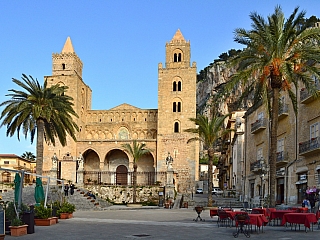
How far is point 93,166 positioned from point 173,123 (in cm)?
1254

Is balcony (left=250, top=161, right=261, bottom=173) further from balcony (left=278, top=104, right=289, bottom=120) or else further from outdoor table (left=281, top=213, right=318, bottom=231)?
outdoor table (left=281, top=213, right=318, bottom=231)

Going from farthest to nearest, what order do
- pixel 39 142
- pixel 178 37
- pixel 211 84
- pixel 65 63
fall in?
1. pixel 211 84
2. pixel 178 37
3. pixel 65 63
4. pixel 39 142

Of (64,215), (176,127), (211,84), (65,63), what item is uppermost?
(211,84)

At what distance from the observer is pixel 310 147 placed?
24641mm

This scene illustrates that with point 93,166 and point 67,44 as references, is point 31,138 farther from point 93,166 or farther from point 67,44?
point 67,44

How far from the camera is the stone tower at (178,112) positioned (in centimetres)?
5441

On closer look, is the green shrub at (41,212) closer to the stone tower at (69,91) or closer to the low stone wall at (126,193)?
the low stone wall at (126,193)

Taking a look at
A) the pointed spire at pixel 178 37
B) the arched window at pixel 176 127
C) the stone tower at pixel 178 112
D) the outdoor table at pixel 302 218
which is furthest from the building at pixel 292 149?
the pointed spire at pixel 178 37

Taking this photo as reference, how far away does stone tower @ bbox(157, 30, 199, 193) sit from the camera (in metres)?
54.4

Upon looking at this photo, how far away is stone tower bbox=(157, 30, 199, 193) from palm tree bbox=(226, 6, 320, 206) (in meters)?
34.4

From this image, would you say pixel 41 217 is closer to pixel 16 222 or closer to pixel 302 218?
pixel 16 222

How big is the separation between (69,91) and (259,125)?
3110cm

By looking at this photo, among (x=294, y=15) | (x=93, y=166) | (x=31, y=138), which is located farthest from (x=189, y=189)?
(x=294, y=15)

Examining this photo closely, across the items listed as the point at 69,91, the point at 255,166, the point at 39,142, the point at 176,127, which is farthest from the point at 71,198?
the point at 69,91
